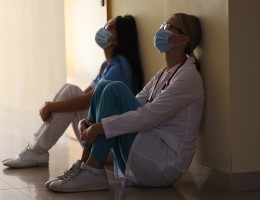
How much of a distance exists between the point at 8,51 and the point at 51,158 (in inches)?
144

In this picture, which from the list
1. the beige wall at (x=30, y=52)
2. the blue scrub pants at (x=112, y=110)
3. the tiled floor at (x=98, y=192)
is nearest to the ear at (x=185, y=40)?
the blue scrub pants at (x=112, y=110)

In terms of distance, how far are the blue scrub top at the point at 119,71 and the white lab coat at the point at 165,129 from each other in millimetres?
786

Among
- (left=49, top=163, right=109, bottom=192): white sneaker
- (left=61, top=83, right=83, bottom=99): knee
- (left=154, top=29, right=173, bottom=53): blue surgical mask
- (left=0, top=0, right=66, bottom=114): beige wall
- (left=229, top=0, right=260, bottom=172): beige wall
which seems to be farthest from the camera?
(left=0, top=0, right=66, bottom=114): beige wall

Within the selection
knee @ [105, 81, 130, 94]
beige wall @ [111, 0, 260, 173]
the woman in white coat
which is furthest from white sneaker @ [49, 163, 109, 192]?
beige wall @ [111, 0, 260, 173]

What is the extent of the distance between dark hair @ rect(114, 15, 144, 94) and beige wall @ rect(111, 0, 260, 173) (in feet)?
2.64

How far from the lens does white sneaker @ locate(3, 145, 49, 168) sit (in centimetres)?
409

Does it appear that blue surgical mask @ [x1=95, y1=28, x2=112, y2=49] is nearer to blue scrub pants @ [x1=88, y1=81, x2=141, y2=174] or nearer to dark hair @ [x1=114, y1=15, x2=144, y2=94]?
dark hair @ [x1=114, y1=15, x2=144, y2=94]

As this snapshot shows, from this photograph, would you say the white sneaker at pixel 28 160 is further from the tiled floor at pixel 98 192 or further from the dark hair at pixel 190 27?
the dark hair at pixel 190 27

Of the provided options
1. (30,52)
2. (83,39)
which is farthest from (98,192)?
(30,52)

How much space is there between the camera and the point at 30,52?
23.2ft

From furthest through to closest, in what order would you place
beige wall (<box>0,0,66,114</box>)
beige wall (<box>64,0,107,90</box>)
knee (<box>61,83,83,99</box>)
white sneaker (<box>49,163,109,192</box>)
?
beige wall (<box>0,0,66,114</box>)
beige wall (<box>64,0,107,90</box>)
knee (<box>61,83,83,99</box>)
white sneaker (<box>49,163,109,192</box>)

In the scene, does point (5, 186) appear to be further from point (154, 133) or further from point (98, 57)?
point (98, 57)

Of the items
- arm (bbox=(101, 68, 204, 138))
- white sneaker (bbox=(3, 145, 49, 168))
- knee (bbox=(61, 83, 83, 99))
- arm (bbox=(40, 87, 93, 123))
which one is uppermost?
arm (bbox=(101, 68, 204, 138))

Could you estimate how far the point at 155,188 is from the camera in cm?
337
